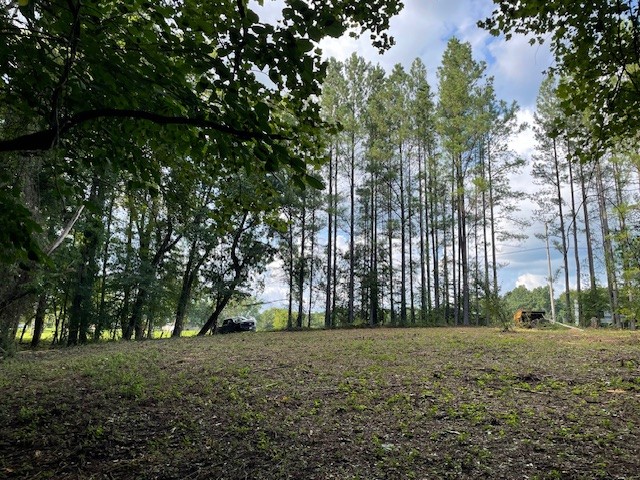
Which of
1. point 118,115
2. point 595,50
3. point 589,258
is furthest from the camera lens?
point 589,258

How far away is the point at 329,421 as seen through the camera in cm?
336

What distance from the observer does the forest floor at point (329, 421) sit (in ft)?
8.29

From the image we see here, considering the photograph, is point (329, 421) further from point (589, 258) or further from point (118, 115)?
point (589, 258)

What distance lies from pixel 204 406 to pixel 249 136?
2966 millimetres

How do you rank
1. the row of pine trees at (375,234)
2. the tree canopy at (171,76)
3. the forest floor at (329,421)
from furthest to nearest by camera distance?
the row of pine trees at (375,234)
the forest floor at (329,421)
the tree canopy at (171,76)

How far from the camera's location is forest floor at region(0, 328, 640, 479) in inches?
99.4

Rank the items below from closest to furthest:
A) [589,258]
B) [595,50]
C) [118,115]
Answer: [118,115], [595,50], [589,258]

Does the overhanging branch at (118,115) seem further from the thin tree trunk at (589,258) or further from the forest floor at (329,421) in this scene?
the thin tree trunk at (589,258)

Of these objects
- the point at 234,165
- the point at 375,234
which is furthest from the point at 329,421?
the point at 375,234

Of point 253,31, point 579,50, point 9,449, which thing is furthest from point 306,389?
point 579,50

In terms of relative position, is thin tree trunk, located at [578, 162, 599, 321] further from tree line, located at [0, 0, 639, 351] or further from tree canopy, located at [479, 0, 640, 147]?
tree canopy, located at [479, 0, 640, 147]

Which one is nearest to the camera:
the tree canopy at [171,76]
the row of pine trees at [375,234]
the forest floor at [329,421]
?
the tree canopy at [171,76]

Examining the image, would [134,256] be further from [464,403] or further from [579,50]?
[579,50]

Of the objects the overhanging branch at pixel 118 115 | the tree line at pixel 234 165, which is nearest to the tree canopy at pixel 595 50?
the tree line at pixel 234 165
